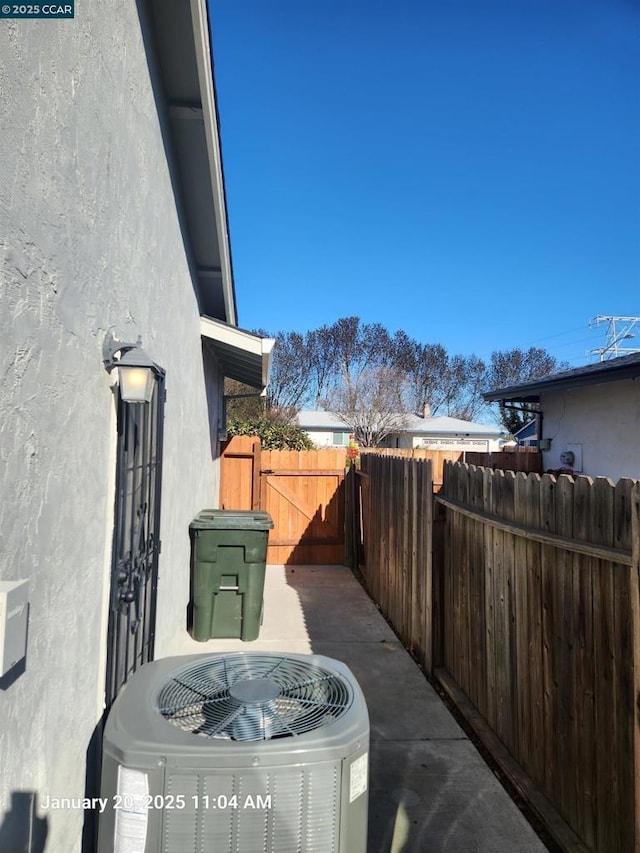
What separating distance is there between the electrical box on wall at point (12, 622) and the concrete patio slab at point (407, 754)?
7.18 ft

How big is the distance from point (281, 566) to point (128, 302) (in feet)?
23.0

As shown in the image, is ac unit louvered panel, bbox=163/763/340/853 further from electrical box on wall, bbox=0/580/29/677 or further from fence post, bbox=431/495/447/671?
fence post, bbox=431/495/447/671

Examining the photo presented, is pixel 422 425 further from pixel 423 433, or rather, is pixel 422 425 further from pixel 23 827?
pixel 23 827

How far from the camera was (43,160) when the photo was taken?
59.7 inches

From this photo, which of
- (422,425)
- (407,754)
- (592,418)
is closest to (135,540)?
(407,754)

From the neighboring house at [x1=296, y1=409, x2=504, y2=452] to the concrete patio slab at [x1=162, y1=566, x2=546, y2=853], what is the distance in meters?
26.2

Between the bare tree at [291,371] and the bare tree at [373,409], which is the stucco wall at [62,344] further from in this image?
the bare tree at [291,371]

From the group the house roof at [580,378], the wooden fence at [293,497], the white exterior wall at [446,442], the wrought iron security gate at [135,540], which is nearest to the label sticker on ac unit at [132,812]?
the wrought iron security gate at [135,540]

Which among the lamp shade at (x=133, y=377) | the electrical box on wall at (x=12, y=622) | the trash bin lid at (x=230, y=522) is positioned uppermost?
the lamp shade at (x=133, y=377)

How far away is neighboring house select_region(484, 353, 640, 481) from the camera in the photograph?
8211 mm

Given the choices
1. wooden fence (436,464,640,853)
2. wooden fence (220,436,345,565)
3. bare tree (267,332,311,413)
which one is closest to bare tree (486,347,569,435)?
bare tree (267,332,311,413)

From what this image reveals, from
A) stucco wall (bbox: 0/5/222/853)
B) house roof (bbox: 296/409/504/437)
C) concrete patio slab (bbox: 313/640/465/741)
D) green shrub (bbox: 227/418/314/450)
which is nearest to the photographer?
stucco wall (bbox: 0/5/222/853)

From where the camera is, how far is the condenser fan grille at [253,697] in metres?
1.69

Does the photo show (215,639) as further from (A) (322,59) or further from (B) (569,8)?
(A) (322,59)
